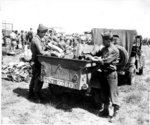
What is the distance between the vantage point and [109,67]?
18.1ft

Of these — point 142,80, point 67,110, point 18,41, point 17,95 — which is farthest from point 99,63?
point 18,41

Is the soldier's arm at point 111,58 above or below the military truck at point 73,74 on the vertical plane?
above

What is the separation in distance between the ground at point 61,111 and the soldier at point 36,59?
314mm

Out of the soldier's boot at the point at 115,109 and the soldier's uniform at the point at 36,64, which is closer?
the soldier's boot at the point at 115,109

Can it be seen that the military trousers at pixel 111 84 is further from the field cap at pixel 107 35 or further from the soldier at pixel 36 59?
the soldier at pixel 36 59

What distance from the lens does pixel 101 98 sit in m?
6.07

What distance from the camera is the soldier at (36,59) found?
629cm

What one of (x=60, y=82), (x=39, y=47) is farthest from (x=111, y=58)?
(x=39, y=47)

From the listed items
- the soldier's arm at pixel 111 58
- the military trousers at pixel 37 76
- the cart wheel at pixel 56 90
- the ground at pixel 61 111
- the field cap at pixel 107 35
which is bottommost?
the ground at pixel 61 111

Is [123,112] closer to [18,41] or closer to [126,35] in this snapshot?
[126,35]

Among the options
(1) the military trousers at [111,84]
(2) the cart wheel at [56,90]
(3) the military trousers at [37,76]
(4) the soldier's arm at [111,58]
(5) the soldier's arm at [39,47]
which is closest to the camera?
(4) the soldier's arm at [111,58]

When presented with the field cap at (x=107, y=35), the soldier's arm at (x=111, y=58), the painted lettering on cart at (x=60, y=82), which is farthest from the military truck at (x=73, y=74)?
the field cap at (x=107, y=35)

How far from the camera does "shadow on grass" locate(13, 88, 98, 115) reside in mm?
6315

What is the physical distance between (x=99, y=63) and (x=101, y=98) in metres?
1.06
